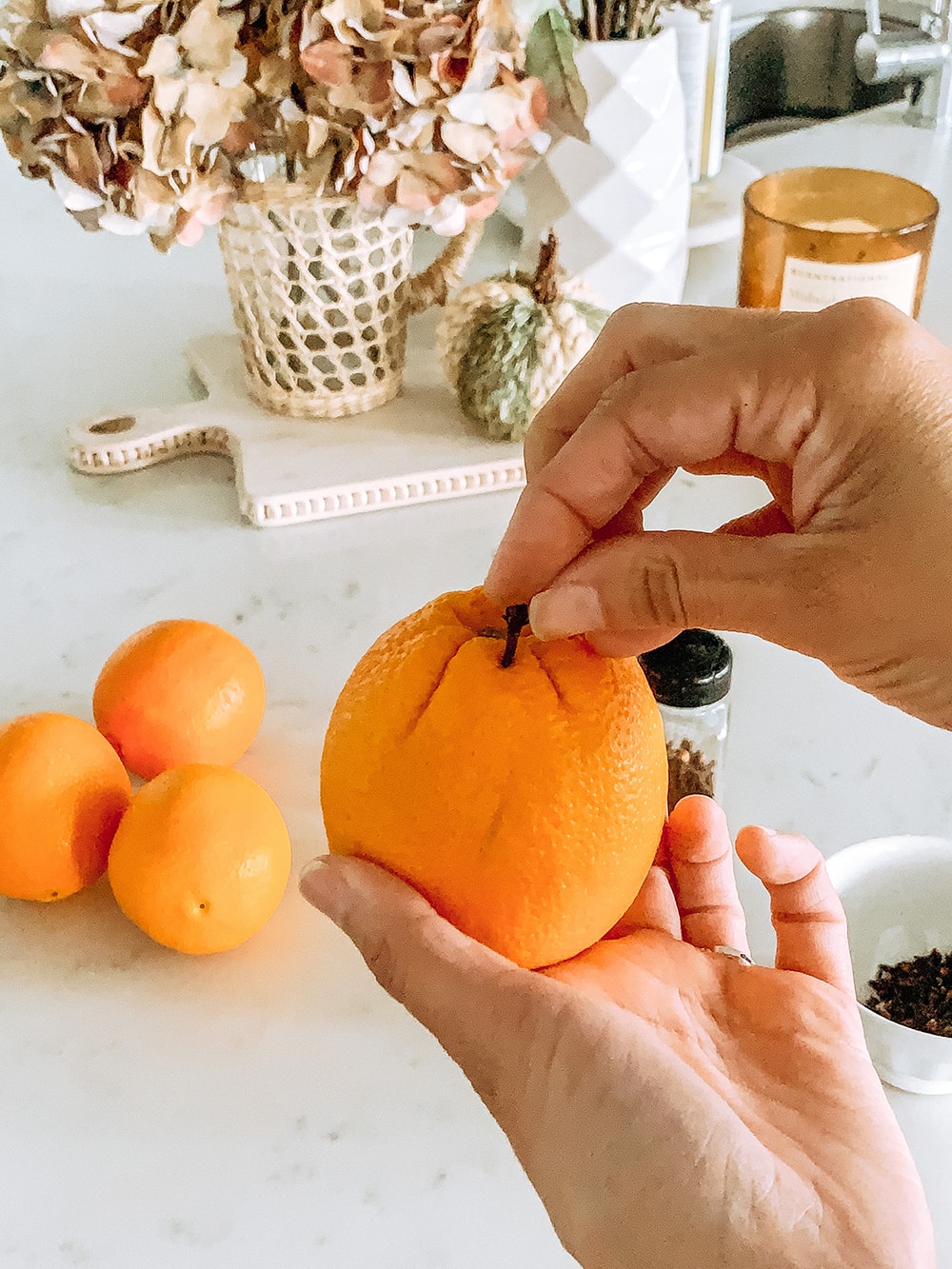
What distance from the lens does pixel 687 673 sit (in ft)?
2.14

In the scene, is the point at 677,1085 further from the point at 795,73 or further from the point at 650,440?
the point at 795,73

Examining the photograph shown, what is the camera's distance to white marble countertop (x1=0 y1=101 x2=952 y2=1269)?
0.54 metres

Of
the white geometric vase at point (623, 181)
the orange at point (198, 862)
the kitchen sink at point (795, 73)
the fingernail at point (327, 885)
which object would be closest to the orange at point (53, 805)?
the orange at point (198, 862)

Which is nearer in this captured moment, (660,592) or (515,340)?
(660,592)

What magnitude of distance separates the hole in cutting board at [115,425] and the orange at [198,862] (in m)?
0.54

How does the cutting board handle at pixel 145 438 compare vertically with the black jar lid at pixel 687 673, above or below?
below

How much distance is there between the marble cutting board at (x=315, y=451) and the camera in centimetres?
100

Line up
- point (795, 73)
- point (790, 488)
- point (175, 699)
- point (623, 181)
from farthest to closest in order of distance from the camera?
point (795, 73) → point (623, 181) → point (175, 699) → point (790, 488)

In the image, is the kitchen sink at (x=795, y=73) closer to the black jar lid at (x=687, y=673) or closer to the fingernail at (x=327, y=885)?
the black jar lid at (x=687, y=673)

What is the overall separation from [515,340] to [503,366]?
0.02m

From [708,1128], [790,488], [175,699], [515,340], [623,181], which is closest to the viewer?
[708,1128]

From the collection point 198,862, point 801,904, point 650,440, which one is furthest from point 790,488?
point 198,862

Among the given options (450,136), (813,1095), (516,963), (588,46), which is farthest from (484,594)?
(588,46)

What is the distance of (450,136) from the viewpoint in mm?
883
